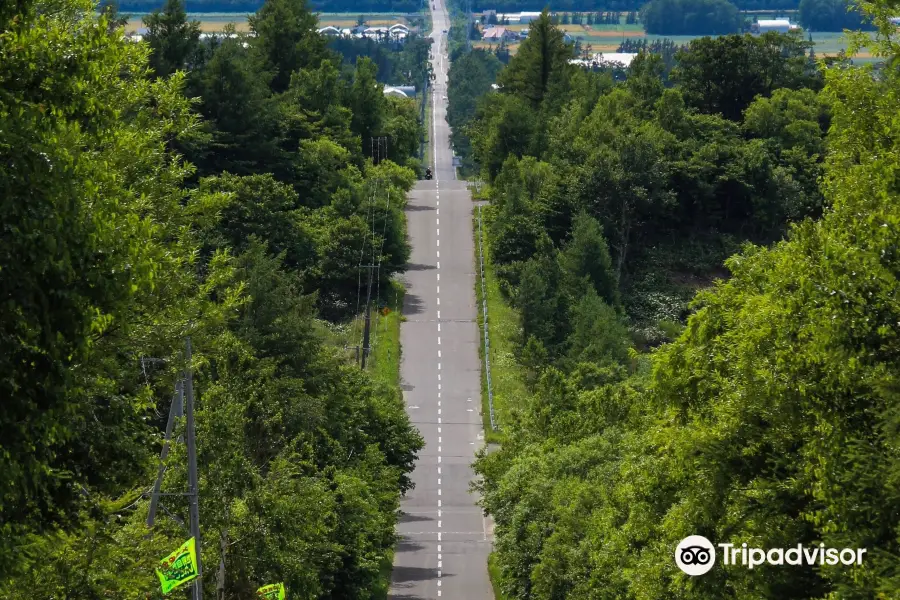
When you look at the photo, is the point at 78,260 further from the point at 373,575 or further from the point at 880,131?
the point at 373,575

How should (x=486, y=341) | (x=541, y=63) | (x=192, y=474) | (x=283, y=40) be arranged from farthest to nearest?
(x=541, y=63)
(x=283, y=40)
(x=486, y=341)
(x=192, y=474)

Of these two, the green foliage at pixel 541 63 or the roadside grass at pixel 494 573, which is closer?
the roadside grass at pixel 494 573

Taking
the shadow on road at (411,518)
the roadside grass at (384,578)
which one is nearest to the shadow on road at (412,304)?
the shadow on road at (411,518)

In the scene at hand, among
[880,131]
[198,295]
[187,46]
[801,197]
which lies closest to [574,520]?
[198,295]

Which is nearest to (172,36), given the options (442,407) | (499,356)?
(499,356)

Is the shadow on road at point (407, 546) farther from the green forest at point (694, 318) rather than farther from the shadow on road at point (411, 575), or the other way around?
the green forest at point (694, 318)

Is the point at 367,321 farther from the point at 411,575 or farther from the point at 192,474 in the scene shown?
the point at 192,474
